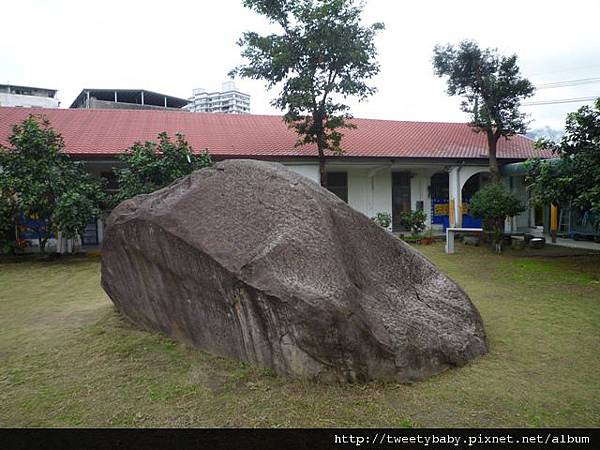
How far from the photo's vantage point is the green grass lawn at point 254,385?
9.11 ft

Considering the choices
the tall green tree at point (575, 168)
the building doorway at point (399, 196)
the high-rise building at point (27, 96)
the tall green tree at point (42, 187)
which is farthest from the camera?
the high-rise building at point (27, 96)

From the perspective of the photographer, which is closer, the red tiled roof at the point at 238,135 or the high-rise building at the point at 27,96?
the red tiled roof at the point at 238,135

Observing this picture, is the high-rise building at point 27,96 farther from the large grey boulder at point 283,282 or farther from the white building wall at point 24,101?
the large grey boulder at point 283,282

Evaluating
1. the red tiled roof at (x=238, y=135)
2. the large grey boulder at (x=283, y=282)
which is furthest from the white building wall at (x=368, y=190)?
the large grey boulder at (x=283, y=282)

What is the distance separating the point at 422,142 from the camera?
1539 centimetres

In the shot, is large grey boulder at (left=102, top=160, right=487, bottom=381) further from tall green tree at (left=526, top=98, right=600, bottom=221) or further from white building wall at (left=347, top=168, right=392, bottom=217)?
white building wall at (left=347, top=168, right=392, bottom=217)

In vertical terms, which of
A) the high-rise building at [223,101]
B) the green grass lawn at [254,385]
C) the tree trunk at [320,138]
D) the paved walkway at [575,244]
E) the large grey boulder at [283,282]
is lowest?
the green grass lawn at [254,385]

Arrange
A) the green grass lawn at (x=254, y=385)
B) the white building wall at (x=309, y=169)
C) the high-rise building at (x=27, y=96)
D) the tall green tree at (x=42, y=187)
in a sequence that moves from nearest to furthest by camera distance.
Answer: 1. the green grass lawn at (x=254, y=385)
2. the tall green tree at (x=42, y=187)
3. the white building wall at (x=309, y=169)
4. the high-rise building at (x=27, y=96)

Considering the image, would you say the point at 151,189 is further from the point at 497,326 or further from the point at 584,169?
the point at 584,169

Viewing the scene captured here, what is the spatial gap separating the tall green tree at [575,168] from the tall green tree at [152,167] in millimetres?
7512

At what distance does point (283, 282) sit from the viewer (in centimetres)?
312

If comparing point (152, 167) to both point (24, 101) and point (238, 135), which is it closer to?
point (238, 135)

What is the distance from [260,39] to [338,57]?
6.71 ft

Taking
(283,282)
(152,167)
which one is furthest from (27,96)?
(283,282)
